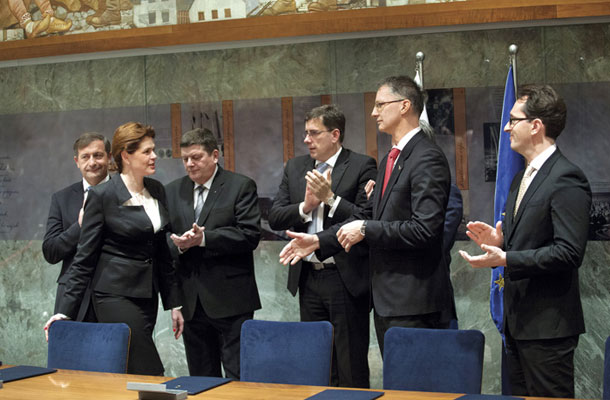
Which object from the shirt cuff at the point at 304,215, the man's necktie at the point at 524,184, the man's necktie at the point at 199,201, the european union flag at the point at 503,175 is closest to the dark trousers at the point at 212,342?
the man's necktie at the point at 199,201

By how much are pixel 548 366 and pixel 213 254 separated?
2.16 meters

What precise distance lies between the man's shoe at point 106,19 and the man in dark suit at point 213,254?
2.06m

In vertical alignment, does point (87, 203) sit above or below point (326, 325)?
above

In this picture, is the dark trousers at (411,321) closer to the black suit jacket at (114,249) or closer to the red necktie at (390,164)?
the red necktie at (390,164)

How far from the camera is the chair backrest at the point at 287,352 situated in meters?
3.33

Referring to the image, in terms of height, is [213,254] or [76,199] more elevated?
[76,199]

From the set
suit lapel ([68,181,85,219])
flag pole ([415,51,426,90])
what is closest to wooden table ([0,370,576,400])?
suit lapel ([68,181,85,219])

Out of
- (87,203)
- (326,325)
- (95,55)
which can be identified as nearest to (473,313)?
(326,325)

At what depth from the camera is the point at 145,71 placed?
6398 mm

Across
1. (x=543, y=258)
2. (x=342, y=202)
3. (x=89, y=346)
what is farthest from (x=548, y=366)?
(x=89, y=346)

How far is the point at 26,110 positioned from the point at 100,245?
3031mm

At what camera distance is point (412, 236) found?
3.62 m

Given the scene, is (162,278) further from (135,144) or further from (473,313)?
(473,313)

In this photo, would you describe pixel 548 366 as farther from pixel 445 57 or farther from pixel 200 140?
pixel 445 57
